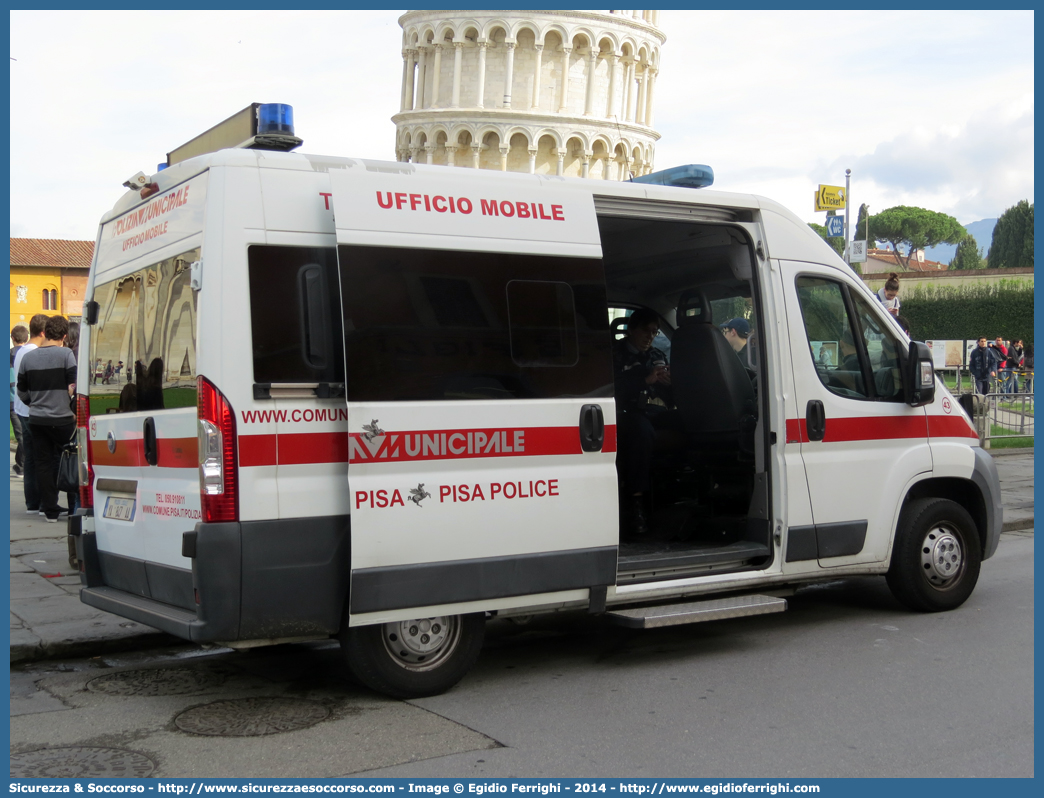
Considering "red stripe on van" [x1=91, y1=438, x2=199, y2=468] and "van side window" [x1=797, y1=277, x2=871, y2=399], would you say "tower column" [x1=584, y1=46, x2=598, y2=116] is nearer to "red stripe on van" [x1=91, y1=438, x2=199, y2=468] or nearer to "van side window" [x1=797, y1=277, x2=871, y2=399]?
"van side window" [x1=797, y1=277, x2=871, y2=399]

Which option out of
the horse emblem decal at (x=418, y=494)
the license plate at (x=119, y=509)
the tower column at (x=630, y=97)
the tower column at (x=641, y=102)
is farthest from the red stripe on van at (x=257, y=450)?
the tower column at (x=641, y=102)

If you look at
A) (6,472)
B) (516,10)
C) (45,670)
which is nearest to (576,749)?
(6,472)

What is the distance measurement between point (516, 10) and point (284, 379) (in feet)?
247

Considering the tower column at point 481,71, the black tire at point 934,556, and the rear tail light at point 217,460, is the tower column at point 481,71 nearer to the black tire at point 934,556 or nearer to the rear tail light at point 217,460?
the black tire at point 934,556

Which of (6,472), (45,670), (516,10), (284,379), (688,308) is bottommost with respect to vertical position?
(45,670)

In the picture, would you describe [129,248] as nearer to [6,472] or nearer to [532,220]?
[6,472]

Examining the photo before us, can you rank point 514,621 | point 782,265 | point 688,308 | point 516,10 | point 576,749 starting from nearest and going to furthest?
1. point 576,749
2. point 782,265
3. point 514,621
4. point 688,308
5. point 516,10

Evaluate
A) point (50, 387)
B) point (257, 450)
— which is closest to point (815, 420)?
point (257, 450)

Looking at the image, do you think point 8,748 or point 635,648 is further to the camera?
point 635,648

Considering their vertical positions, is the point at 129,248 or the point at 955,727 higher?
the point at 129,248

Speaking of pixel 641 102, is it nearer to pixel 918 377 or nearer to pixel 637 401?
pixel 637 401

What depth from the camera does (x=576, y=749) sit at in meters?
4.43

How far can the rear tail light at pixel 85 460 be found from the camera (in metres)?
5.91

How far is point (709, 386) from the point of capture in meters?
7.02
